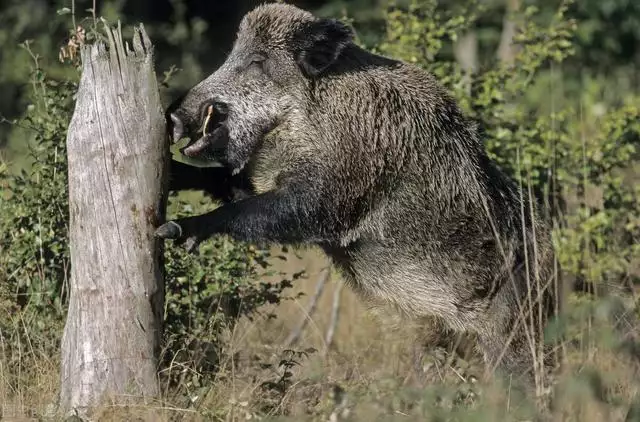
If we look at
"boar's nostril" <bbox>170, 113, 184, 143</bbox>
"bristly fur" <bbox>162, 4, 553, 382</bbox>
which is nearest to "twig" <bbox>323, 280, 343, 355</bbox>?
"bristly fur" <bbox>162, 4, 553, 382</bbox>

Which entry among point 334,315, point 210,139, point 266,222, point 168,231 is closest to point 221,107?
point 210,139

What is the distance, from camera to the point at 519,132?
7.80m

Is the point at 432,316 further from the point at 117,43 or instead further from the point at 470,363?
the point at 117,43

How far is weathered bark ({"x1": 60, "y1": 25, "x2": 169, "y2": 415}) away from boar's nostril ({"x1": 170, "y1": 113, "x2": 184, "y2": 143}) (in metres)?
0.58

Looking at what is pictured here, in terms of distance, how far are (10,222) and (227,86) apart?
4.41 feet

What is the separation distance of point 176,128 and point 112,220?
2.75 ft

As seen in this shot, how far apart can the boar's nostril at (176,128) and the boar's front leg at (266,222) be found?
434mm

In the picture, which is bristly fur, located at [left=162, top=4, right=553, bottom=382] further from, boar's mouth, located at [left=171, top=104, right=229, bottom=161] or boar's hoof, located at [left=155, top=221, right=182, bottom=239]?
boar's hoof, located at [left=155, top=221, right=182, bottom=239]

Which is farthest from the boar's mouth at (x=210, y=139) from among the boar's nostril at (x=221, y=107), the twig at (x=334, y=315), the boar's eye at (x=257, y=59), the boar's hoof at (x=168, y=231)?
the twig at (x=334, y=315)

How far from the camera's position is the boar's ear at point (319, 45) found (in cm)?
633

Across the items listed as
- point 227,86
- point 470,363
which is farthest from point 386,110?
point 470,363

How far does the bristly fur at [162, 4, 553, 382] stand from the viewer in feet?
20.1

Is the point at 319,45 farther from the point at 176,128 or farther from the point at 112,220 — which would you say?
the point at 112,220

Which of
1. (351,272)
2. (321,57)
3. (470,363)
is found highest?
(321,57)
